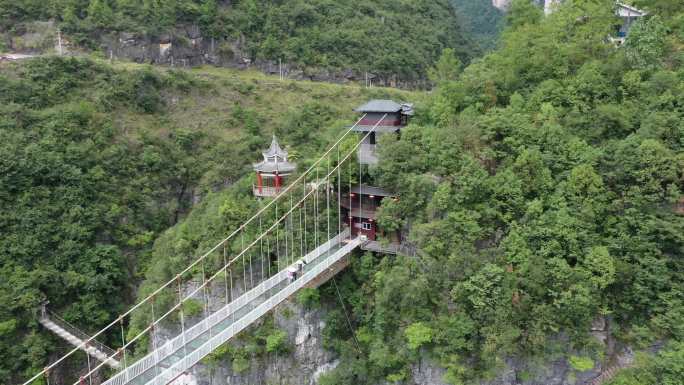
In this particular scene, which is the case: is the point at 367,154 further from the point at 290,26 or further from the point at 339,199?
the point at 290,26

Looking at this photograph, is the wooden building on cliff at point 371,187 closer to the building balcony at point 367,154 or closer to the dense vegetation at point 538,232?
the building balcony at point 367,154

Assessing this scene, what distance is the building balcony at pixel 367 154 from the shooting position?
18.7 metres

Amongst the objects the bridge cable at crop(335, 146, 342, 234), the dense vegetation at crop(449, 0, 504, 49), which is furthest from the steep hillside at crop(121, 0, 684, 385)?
the dense vegetation at crop(449, 0, 504, 49)

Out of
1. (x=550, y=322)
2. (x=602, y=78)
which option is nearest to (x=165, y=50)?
(x=602, y=78)

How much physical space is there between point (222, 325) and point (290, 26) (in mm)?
44150

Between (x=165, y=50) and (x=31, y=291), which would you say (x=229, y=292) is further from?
(x=165, y=50)

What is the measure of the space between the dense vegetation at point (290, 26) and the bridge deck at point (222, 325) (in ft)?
120

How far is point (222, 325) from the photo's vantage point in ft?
48.2

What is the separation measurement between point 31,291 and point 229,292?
11.0m

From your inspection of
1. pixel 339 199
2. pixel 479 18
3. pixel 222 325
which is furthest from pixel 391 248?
pixel 479 18

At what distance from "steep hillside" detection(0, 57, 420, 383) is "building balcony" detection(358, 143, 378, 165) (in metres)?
4.73

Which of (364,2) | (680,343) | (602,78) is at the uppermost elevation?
(364,2)

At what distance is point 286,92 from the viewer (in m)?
44.2

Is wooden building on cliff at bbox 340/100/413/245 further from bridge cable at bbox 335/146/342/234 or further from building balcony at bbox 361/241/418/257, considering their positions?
building balcony at bbox 361/241/418/257
